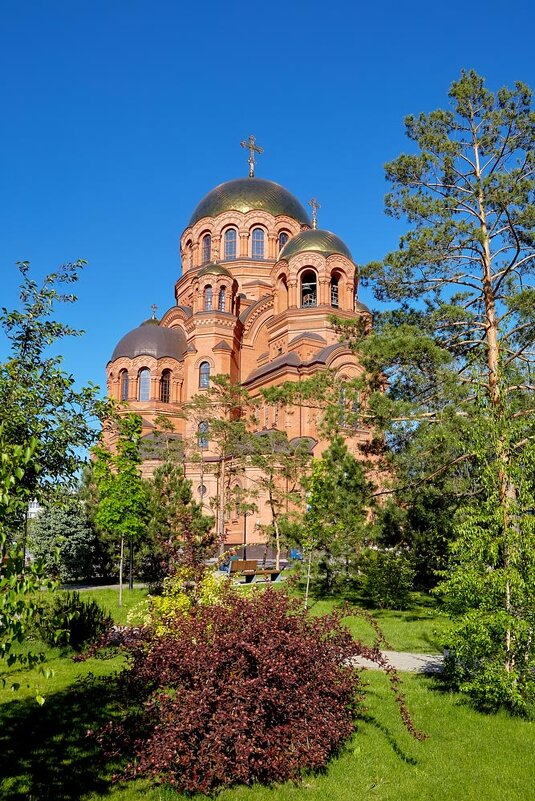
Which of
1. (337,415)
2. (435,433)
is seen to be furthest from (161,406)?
(435,433)

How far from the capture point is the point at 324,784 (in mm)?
5082

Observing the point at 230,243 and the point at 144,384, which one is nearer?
the point at 144,384

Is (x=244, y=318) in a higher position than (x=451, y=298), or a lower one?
higher

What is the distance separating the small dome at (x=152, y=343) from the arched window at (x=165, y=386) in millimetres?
1146

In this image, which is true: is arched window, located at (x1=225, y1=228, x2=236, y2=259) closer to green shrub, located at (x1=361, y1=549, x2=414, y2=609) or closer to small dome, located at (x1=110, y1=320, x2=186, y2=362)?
small dome, located at (x1=110, y1=320, x2=186, y2=362)

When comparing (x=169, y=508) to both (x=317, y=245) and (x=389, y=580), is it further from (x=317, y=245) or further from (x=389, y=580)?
(x=317, y=245)

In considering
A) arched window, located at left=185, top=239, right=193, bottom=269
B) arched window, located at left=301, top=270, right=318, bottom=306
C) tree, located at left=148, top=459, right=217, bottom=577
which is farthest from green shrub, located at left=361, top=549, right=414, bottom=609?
arched window, located at left=185, top=239, right=193, bottom=269

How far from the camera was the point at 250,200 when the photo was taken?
41.8 metres

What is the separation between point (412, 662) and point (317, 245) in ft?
91.1

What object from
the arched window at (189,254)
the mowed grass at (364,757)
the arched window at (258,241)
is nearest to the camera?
the mowed grass at (364,757)

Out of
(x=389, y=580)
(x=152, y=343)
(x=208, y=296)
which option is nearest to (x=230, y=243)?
(x=208, y=296)

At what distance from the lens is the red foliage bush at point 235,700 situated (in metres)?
4.75

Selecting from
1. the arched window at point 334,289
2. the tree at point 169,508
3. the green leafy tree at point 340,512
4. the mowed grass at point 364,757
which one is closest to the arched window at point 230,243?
the arched window at point 334,289

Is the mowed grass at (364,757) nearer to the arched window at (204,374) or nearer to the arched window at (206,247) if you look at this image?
the arched window at (204,374)
